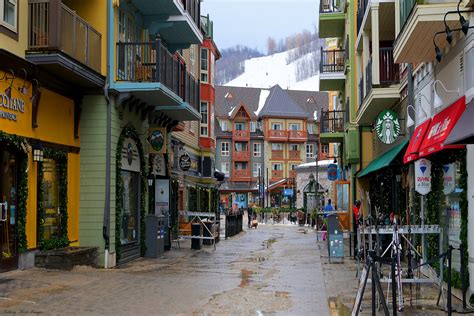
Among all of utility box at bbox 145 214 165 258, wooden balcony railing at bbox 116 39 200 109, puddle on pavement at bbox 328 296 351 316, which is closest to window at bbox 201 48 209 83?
wooden balcony railing at bbox 116 39 200 109

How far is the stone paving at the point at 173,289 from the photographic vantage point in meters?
9.91

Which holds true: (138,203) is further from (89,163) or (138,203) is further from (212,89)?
(212,89)

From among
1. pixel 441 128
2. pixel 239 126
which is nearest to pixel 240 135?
pixel 239 126

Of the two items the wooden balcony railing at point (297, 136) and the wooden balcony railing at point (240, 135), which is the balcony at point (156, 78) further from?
the wooden balcony railing at point (297, 136)

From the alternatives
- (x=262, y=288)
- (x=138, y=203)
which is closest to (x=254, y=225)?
(x=138, y=203)

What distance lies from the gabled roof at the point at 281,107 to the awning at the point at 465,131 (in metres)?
72.6

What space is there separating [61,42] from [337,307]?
7987 millimetres

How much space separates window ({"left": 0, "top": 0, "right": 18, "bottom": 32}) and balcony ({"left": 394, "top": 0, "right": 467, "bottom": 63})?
7.63 m

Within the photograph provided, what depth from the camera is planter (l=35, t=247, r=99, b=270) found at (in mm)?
13906

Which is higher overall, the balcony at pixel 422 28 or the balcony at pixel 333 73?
the balcony at pixel 333 73

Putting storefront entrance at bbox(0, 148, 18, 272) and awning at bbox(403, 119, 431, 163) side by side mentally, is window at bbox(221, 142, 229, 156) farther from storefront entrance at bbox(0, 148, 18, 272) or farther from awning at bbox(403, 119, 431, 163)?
storefront entrance at bbox(0, 148, 18, 272)

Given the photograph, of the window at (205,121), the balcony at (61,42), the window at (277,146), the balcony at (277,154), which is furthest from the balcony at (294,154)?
the balcony at (61,42)

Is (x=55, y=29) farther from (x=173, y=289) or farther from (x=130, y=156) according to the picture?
(x=173, y=289)

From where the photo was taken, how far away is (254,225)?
4222 centimetres
